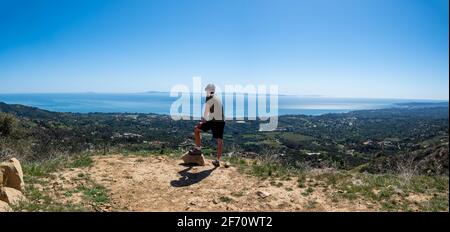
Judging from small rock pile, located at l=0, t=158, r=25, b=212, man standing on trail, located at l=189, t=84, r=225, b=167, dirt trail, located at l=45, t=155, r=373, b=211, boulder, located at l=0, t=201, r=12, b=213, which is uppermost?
man standing on trail, located at l=189, t=84, r=225, b=167

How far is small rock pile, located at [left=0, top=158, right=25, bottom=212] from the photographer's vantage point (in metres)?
5.18

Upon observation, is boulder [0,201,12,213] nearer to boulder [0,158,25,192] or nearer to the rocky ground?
the rocky ground

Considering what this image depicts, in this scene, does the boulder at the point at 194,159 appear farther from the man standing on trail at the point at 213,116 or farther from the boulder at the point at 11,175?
the boulder at the point at 11,175

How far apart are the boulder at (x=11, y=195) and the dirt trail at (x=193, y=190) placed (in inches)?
40.8

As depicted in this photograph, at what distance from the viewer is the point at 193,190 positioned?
6.61m

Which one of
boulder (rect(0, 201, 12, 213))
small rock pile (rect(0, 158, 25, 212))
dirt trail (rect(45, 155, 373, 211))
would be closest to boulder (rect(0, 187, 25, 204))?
small rock pile (rect(0, 158, 25, 212))

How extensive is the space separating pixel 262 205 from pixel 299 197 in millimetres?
896

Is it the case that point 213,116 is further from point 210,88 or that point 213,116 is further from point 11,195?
point 11,195

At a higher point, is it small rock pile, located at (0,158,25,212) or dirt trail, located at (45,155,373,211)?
small rock pile, located at (0,158,25,212)
